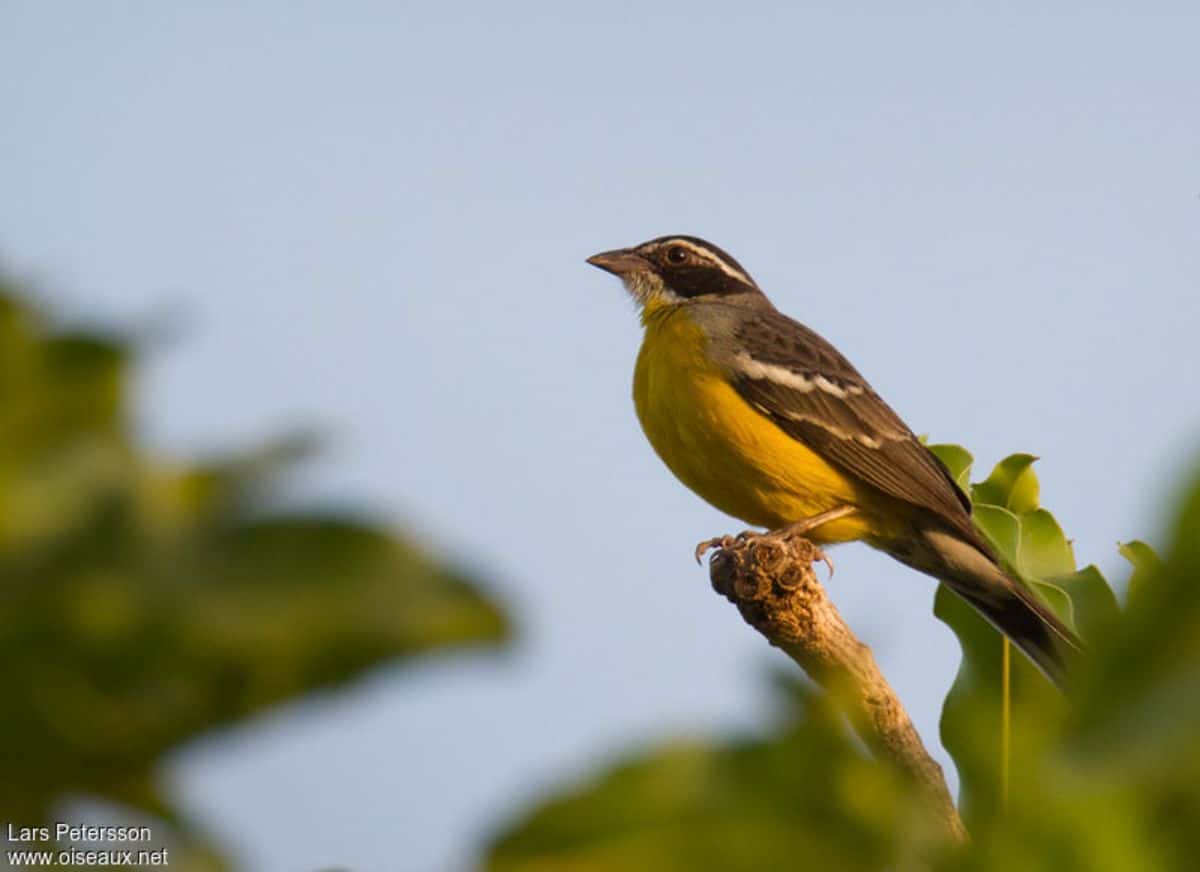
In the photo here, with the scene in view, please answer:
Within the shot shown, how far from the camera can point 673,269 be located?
10414mm

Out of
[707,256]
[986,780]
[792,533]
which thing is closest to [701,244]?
[707,256]

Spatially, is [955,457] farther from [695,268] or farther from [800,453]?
[695,268]

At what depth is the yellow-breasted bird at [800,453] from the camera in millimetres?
8148

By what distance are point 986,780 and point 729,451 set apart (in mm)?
7227

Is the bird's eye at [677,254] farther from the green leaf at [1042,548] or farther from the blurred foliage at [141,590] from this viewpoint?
the blurred foliage at [141,590]

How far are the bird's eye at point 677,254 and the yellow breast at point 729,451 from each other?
6.16 feet

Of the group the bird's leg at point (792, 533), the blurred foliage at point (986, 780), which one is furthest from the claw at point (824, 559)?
the blurred foliage at point (986, 780)

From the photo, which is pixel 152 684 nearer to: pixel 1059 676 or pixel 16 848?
pixel 16 848

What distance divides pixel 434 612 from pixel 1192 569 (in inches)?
14.4

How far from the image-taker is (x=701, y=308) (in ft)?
30.2

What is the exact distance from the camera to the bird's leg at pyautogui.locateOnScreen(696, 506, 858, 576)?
25.0 ft

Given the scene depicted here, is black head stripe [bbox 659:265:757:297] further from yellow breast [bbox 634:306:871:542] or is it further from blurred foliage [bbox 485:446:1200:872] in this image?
blurred foliage [bbox 485:446:1200:872]

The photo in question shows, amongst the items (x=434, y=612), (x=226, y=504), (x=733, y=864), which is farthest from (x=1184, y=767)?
A: (x=226, y=504)

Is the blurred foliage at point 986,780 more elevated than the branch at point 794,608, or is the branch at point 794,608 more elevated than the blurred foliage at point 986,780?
the branch at point 794,608
